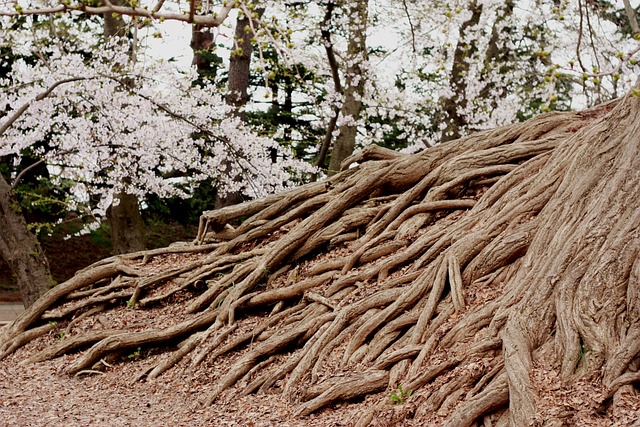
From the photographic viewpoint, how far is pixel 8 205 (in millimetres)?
12547

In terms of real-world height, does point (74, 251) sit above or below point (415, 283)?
above

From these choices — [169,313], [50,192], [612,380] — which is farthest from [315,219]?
[50,192]

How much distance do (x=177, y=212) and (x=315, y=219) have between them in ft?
47.0

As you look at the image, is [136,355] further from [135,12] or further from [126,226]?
[126,226]

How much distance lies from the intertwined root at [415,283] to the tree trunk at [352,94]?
5915 mm

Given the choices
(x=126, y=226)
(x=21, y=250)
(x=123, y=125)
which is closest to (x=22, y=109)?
(x=21, y=250)

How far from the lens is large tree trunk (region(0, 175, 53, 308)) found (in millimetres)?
12602

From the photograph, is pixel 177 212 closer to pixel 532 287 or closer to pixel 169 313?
pixel 169 313

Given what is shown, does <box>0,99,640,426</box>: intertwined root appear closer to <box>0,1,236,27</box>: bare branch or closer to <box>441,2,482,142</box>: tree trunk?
<box>0,1,236,27</box>: bare branch

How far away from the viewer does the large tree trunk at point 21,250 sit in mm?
12602

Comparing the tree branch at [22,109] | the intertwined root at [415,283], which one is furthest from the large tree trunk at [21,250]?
the intertwined root at [415,283]

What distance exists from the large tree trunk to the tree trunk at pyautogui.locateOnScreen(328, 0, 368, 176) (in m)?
6.55

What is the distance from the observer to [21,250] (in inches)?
503

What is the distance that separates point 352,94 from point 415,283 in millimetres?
10069
